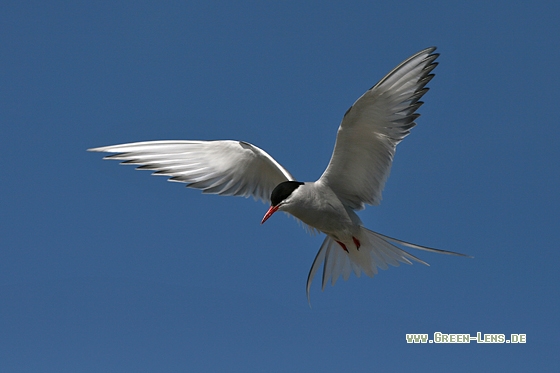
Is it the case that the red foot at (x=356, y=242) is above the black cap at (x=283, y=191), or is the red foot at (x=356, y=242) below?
below

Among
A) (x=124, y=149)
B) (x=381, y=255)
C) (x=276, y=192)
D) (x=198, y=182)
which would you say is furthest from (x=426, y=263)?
(x=124, y=149)

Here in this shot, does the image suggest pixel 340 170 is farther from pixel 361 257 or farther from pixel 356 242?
pixel 361 257

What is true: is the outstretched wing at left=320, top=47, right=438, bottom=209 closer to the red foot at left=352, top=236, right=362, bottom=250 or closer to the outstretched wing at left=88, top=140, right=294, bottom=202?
the red foot at left=352, top=236, right=362, bottom=250

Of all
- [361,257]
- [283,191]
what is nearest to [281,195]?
[283,191]

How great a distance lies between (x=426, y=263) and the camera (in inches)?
237

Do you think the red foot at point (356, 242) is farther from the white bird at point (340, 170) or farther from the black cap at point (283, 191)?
the black cap at point (283, 191)

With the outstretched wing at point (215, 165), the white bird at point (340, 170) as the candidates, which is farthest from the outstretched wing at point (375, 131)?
the outstretched wing at point (215, 165)

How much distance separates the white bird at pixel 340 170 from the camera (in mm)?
5617

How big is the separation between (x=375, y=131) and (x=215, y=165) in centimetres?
180

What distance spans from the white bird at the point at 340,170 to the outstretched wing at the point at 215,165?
0.4 inches

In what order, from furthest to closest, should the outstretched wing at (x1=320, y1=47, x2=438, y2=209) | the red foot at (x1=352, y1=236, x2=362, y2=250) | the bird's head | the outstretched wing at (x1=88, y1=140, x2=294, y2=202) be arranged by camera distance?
the red foot at (x1=352, y1=236, x2=362, y2=250) < the outstretched wing at (x1=88, y1=140, x2=294, y2=202) < the bird's head < the outstretched wing at (x1=320, y1=47, x2=438, y2=209)

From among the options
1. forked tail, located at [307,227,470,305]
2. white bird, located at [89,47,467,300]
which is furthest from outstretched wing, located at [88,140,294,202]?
forked tail, located at [307,227,470,305]

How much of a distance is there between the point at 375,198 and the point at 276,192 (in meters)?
1.13

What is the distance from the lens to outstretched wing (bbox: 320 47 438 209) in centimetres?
553
